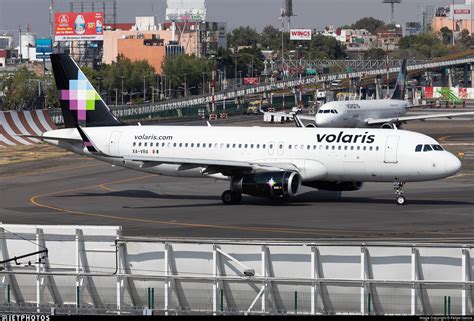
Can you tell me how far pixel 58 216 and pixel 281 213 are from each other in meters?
11.6

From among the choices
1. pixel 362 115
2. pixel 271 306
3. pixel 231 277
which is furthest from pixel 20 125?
pixel 271 306

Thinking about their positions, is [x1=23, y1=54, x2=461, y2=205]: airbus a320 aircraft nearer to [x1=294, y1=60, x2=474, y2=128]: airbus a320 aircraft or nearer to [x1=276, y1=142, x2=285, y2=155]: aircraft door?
[x1=276, y1=142, x2=285, y2=155]: aircraft door

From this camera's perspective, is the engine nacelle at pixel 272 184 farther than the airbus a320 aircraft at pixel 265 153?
No

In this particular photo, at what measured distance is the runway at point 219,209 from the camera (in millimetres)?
49406

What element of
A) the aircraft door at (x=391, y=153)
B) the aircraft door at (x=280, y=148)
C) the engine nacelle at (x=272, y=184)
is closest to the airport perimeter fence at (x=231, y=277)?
the engine nacelle at (x=272, y=184)

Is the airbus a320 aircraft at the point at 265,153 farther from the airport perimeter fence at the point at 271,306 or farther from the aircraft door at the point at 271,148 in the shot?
the airport perimeter fence at the point at 271,306

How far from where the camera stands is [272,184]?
58.2m

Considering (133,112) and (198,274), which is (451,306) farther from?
(133,112)

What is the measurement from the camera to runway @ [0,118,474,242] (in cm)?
4941

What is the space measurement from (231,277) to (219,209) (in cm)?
3304

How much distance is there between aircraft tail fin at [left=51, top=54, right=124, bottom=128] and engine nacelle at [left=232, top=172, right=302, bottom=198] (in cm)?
1202

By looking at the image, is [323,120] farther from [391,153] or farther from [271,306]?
[271,306]

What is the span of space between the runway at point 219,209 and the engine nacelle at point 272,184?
815 millimetres

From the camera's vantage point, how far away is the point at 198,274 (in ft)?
87.3
